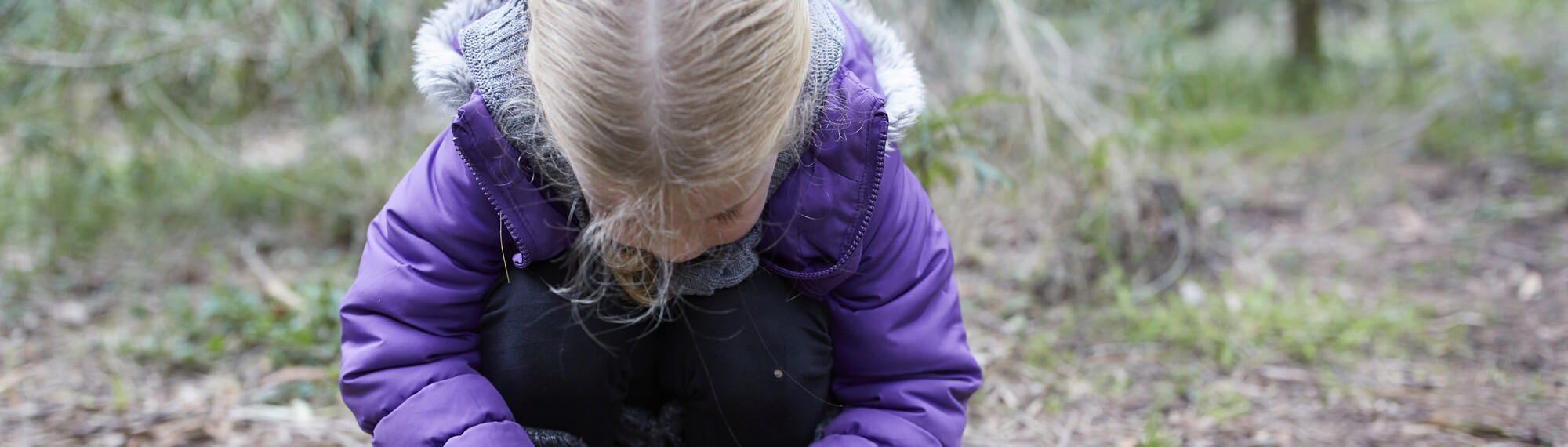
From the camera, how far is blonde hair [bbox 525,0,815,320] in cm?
85

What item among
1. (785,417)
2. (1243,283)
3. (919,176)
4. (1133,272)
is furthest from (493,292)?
(1243,283)

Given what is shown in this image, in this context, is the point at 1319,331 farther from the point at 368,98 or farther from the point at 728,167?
the point at 368,98

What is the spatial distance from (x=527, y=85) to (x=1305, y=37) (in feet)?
13.7

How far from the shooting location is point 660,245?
1050 millimetres

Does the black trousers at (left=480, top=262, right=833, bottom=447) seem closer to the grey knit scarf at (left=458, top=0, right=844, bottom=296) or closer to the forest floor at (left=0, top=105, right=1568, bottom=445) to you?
the grey knit scarf at (left=458, top=0, right=844, bottom=296)

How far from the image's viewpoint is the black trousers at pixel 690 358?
1.23 metres

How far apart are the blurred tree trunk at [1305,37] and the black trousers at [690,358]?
12.5 feet

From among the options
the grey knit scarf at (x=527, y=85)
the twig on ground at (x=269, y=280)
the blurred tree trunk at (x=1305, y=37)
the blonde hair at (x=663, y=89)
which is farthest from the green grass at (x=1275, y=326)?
the blurred tree trunk at (x=1305, y=37)

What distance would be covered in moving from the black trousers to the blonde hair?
28 cm

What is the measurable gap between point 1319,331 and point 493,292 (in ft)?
5.33

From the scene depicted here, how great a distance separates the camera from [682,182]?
3.03ft

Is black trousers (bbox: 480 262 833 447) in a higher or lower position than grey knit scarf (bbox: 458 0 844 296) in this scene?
lower

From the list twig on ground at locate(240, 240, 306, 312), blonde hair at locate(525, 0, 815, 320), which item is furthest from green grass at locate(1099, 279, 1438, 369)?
twig on ground at locate(240, 240, 306, 312)

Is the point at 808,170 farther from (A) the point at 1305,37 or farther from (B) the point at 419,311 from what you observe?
(A) the point at 1305,37
